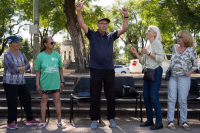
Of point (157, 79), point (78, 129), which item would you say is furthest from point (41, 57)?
point (157, 79)

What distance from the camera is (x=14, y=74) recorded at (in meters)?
4.44

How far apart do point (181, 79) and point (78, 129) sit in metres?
2.33

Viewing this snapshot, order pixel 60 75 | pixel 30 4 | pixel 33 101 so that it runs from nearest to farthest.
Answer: pixel 60 75 → pixel 33 101 → pixel 30 4

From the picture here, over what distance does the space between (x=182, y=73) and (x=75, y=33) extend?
8.12 m

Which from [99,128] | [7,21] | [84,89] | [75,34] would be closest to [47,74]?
[84,89]

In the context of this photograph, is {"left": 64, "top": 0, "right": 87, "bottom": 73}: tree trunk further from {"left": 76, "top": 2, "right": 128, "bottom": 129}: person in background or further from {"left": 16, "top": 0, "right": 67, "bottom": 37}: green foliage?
{"left": 76, "top": 2, "right": 128, "bottom": 129}: person in background

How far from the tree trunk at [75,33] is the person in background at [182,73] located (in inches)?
308

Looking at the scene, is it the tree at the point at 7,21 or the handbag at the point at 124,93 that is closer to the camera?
the handbag at the point at 124,93

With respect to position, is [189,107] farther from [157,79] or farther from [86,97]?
[86,97]

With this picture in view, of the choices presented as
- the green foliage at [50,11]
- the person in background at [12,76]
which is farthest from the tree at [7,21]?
the person in background at [12,76]

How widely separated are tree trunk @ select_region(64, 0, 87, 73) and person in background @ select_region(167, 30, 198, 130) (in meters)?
7.81

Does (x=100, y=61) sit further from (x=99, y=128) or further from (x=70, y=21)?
(x=70, y=21)

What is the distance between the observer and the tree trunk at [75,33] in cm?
1156

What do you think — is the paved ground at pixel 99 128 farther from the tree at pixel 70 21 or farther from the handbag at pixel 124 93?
the tree at pixel 70 21
